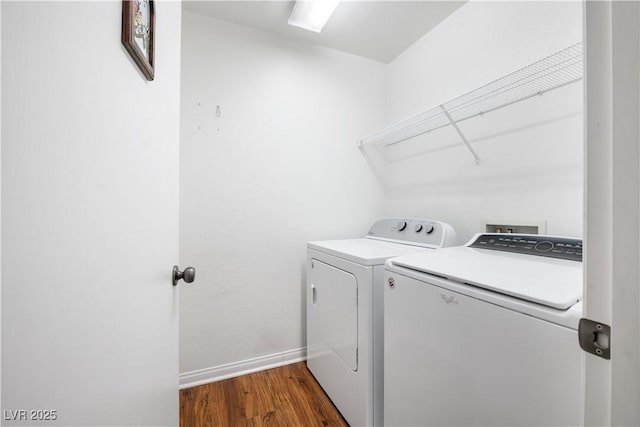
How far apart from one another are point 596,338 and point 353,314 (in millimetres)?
1028

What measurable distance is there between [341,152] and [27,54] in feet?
6.62

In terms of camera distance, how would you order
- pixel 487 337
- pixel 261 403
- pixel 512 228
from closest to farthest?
1. pixel 487 337
2. pixel 512 228
3. pixel 261 403

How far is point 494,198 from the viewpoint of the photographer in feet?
5.00

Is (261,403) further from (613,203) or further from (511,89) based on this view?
(511,89)

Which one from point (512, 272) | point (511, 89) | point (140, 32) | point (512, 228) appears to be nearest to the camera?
point (140, 32)

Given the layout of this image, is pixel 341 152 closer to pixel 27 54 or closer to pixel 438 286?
pixel 438 286

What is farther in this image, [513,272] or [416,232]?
[416,232]

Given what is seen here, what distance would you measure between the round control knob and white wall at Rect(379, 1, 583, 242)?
212mm

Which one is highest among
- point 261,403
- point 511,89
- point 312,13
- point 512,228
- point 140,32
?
point 312,13

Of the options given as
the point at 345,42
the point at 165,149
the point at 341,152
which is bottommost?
the point at 165,149

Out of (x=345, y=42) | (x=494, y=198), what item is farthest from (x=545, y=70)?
(x=345, y=42)

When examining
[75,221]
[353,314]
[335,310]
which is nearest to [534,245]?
[353,314]

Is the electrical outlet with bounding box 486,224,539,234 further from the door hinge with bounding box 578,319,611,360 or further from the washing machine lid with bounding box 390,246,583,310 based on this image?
the door hinge with bounding box 578,319,611,360

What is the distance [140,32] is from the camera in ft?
1.90
